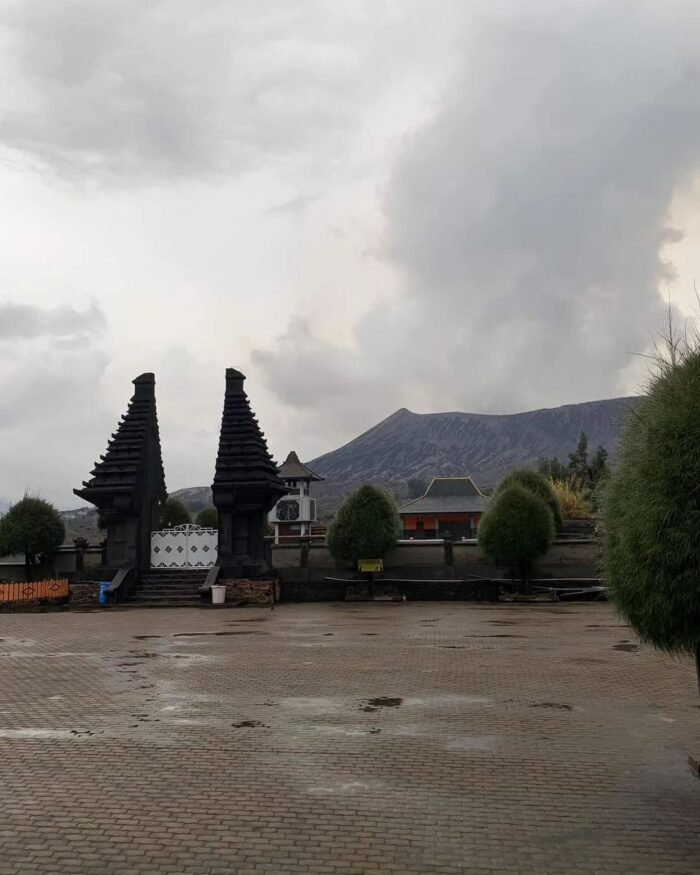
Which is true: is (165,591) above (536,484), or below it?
below

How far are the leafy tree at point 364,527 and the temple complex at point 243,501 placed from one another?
268cm

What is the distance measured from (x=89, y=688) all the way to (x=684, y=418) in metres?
8.94

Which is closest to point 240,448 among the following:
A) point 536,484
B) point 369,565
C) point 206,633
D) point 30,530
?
point 369,565

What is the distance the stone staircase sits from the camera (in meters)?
26.7

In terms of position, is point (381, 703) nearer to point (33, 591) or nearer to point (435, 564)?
point (33, 591)

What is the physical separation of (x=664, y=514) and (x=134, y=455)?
1011 inches

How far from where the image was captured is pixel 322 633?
17922mm

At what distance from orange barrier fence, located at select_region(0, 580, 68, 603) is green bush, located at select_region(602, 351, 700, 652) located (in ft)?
77.7

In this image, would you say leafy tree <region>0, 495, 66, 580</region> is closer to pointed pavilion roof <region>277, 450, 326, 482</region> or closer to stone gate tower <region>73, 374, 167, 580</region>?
stone gate tower <region>73, 374, 167, 580</region>

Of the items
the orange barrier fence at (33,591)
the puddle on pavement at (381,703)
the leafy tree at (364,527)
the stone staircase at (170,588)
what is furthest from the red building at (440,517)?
the puddle on pavement at (381,703)

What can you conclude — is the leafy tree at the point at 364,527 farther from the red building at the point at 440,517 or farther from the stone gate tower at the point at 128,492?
the red building at the point at 440,517

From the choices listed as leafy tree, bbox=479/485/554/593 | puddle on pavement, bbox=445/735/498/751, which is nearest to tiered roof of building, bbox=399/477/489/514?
leafy tree, bbox=479/485/554/593

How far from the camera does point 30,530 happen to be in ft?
98.3

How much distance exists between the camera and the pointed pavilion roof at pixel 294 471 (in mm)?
69375
